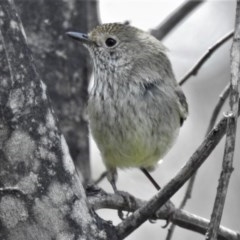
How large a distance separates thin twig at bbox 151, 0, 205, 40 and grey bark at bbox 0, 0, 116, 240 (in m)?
2.53

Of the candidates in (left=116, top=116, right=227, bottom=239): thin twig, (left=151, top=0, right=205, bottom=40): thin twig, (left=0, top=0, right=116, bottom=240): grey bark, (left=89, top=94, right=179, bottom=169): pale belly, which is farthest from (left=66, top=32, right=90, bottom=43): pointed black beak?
(left=116, top=116, right=227, bottom=239): thin twig

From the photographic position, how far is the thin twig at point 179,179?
2771 millimetres

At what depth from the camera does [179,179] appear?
9.68 ft

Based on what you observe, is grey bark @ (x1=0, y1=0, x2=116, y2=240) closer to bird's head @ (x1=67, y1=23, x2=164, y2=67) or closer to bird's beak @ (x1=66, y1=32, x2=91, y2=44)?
bird's beak @ (x1=66, y1=32, x2=91, y2=44)

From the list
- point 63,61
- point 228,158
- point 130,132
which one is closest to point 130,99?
point 130,132

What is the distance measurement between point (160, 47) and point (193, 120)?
13.8ft

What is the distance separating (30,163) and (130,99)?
74.8 inches

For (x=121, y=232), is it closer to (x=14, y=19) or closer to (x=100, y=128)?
(x=14, y=19)

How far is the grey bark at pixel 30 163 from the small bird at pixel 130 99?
1692mm

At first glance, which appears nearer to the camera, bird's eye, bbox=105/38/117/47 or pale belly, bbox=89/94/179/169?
pale belly, bbox=89/94/179/169

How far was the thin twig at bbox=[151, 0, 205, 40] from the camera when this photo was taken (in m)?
5.54

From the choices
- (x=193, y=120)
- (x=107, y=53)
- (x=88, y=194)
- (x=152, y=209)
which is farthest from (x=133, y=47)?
(x=193, y=120)

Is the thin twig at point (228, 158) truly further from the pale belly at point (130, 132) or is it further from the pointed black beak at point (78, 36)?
the pointed black beak at point (78, 36)

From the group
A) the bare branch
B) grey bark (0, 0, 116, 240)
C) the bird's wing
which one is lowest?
the bare branch
